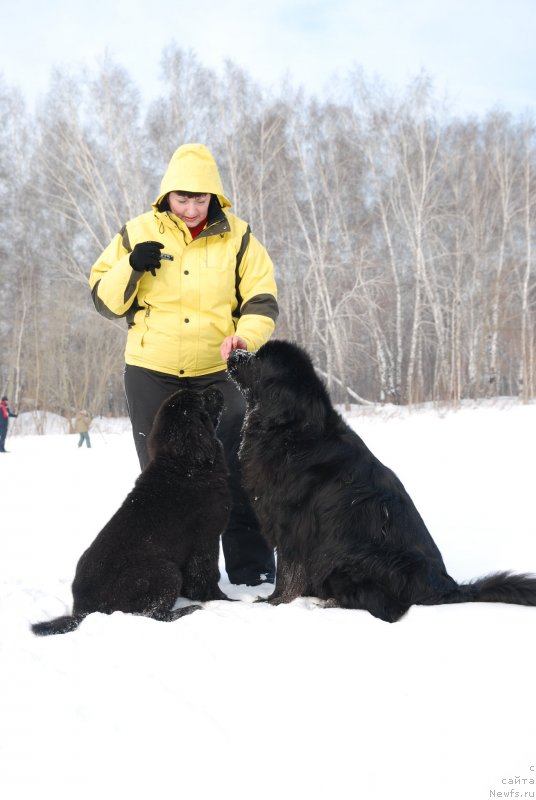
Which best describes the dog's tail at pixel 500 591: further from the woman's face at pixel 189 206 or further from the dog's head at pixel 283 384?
the woman's face at pixel 189 206

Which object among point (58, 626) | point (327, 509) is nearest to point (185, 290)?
point (327, 509)

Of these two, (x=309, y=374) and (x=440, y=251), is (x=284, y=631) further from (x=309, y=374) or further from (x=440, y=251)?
(x=440, y=251)

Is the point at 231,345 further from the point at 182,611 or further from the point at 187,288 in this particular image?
the point at 182,611

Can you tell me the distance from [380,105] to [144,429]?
22.2 m

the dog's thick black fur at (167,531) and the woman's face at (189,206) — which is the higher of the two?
the woman's face at (189,206)

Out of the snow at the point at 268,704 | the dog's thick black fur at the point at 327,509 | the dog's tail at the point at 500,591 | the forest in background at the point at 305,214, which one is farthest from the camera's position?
the forest in background at the point at 305,214

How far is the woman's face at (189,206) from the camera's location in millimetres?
3367

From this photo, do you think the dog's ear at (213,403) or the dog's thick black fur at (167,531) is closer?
the dog's thick black fur at (167,531)

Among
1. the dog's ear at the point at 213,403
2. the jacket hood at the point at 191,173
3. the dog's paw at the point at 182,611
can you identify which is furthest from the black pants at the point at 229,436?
the jacket hood at the point at 191,173

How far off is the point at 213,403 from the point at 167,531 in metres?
0.76

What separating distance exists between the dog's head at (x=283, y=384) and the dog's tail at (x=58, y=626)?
4.28 ft

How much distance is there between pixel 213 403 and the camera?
3385 millimetres

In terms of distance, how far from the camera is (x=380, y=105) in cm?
2238

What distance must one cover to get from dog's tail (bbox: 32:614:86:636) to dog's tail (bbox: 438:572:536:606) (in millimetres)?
1615
